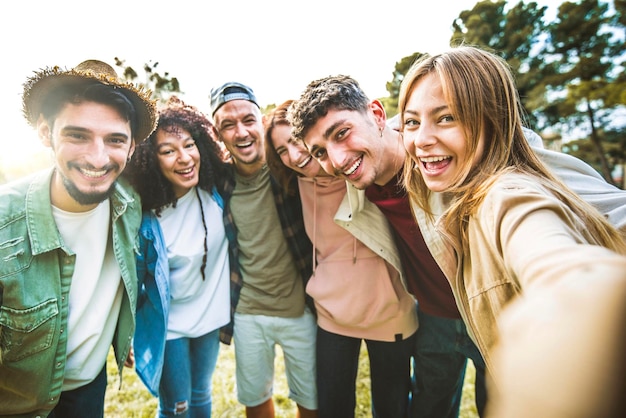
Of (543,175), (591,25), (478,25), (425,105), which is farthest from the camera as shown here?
(478,25)

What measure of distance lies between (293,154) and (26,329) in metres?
1.97

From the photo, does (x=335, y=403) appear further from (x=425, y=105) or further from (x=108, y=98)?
(x=108, y=98)

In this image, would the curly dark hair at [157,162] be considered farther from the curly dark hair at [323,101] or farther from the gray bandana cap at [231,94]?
the curly dark hair at [323,101]

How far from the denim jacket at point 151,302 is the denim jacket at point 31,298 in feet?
1.64

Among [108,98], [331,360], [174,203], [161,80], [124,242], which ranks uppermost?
[161,80]

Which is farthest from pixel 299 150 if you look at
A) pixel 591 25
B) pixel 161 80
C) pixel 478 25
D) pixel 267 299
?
pixel 591 25

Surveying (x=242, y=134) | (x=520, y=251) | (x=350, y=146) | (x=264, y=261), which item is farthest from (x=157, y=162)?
(x=520, y=251)

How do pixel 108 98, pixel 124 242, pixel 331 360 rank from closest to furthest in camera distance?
pixel 108 98 → pixel 124 242 → pixel 331 360

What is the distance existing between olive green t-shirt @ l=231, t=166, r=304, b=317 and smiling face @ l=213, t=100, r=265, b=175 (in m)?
0.23

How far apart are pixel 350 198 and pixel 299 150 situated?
1.91 feet

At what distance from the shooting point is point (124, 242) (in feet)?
7.13

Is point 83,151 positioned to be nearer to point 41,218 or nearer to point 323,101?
point 41,218

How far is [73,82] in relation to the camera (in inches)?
71.6

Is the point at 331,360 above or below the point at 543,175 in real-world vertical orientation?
below
